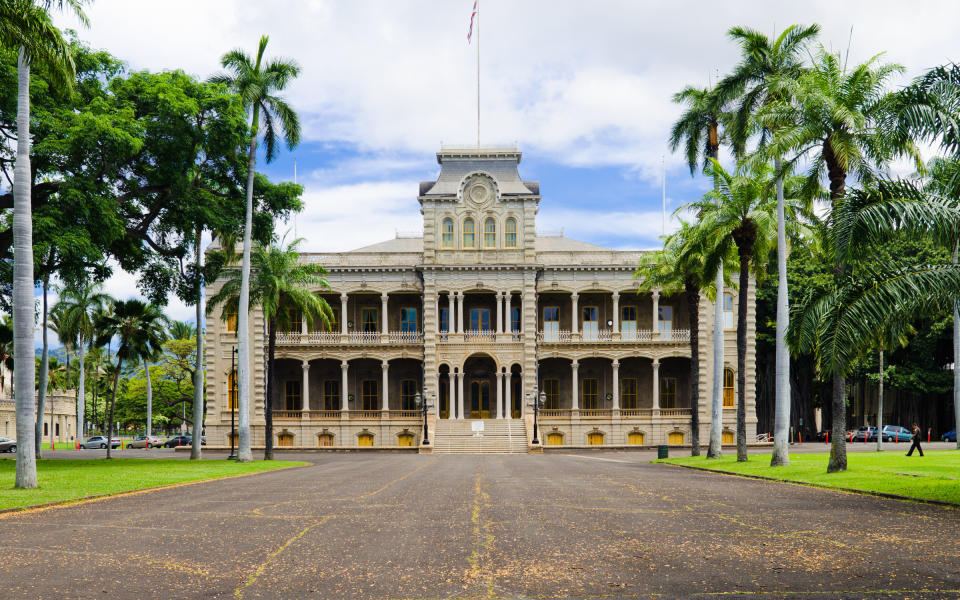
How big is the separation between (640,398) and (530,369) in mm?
8335

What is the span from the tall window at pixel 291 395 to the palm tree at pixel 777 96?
34.0 m

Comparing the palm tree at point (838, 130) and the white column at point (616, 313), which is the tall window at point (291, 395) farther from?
the palm tree at point (838, 130)

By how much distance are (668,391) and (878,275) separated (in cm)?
4032

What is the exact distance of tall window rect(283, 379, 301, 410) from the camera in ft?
184

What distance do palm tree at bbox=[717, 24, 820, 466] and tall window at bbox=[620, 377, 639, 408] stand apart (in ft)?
86.4

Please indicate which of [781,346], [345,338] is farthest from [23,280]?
[345,338]

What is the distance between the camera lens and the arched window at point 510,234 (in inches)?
2146

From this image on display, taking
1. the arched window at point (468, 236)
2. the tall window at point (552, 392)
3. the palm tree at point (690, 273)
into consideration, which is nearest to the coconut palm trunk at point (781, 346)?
the palm tree at point (690, 273)

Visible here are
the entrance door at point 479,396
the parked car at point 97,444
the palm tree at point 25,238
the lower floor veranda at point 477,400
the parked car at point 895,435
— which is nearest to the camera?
the palm tree at point 25,238

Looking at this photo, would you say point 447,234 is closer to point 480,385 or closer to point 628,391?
point 480,385

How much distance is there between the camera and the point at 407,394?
185ft

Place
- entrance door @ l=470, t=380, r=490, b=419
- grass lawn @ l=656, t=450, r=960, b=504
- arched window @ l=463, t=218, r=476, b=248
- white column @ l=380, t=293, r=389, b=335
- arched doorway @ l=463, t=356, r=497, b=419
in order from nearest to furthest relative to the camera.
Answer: grass lawn @ l=656, t=450, r=960, b=504 < white column @ l=380, t=293, r=389, b=335 < arched window @ l=463, t=218, r=476, b=248 < arched doorway @ l=463, t=356, r=497, b=419 < entrance door @ l=470, t=380, r=490, b=419

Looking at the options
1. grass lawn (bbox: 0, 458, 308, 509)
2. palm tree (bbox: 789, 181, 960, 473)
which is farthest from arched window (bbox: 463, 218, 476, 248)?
palm tree (bbox: 789, 181, 960, 473)

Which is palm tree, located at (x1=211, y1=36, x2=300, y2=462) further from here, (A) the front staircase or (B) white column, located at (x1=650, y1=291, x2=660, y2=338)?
(B) white column, located at (x1=650, y1=291, x2=660, y2=338)
